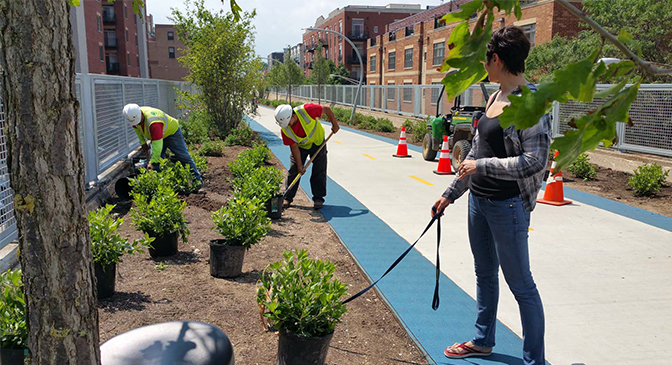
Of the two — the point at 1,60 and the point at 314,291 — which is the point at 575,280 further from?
the point at 1,60

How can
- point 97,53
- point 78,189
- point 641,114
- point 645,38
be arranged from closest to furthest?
point 78,189, point 641,114, point 645,38, point 97,53

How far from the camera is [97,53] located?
4272cm

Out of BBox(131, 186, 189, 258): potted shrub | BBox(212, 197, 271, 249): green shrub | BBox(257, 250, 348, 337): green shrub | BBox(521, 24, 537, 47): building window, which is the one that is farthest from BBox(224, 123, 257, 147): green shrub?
BBox(521, 24, 537, 47): building window

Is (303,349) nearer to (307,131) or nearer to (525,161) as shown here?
(525,161)

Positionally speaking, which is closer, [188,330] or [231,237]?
[188,330]

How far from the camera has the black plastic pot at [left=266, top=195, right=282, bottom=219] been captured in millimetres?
7562

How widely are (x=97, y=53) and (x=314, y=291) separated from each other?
44.7 meters

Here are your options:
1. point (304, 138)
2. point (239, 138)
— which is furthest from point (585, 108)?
point (239, 138)

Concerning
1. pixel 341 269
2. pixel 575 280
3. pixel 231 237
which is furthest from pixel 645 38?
pixel 231 237

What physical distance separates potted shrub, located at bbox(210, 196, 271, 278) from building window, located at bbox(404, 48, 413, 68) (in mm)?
42316

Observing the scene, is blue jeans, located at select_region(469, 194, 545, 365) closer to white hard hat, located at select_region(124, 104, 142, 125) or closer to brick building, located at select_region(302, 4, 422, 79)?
white hard hat, located at select_region(124, 104, 142, 125)

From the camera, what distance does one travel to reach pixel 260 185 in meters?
7.33

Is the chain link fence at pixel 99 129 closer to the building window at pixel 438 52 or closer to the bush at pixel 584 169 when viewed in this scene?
the bush at pixel 584 169

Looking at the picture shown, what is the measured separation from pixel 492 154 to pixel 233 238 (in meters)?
2.69
